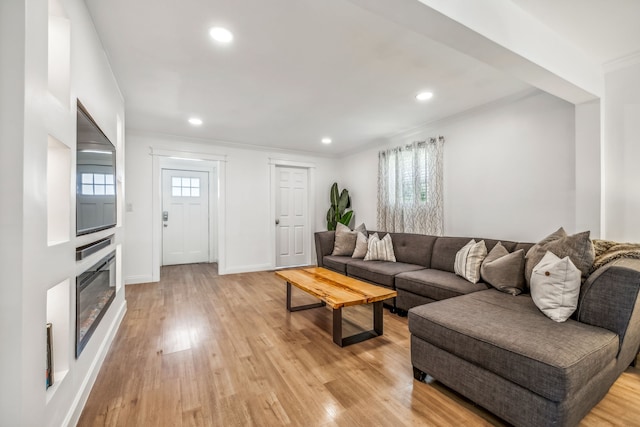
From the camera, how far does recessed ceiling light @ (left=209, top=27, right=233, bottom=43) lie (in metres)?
1.87

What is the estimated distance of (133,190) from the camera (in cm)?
420

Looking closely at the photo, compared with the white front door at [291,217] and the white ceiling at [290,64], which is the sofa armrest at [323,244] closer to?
the white front door at [291,217]

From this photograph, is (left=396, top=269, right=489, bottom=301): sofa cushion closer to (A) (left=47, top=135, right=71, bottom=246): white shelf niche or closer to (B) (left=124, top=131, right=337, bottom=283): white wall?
(A) (left=47, top=135, right=71, bottom=246): white shelf niche

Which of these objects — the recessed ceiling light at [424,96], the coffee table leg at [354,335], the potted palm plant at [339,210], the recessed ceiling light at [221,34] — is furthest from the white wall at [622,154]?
the potted palm plant at [339,210]

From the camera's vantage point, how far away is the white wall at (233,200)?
421cm

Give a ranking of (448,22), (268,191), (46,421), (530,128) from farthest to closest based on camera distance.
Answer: (268,191)
(530,128)
(448,22)
(46,421)

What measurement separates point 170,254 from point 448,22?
592 cm

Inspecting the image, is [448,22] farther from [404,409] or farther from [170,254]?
[170,254]

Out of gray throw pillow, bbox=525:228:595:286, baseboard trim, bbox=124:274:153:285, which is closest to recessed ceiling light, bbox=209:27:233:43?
gray throw pillow, bbox=525:228:595:286

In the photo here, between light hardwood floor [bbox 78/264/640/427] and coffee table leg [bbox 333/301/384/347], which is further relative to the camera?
coffee table leg [bbox 333/301/384/347]

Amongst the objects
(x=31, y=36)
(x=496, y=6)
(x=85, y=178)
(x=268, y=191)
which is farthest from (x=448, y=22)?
(x=268, y=191)

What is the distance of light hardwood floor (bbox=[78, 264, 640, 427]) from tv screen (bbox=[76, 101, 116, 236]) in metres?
1.03

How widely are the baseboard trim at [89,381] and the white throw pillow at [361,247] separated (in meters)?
2.86

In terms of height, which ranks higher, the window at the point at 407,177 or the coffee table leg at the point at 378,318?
the window at the point at 407,177
